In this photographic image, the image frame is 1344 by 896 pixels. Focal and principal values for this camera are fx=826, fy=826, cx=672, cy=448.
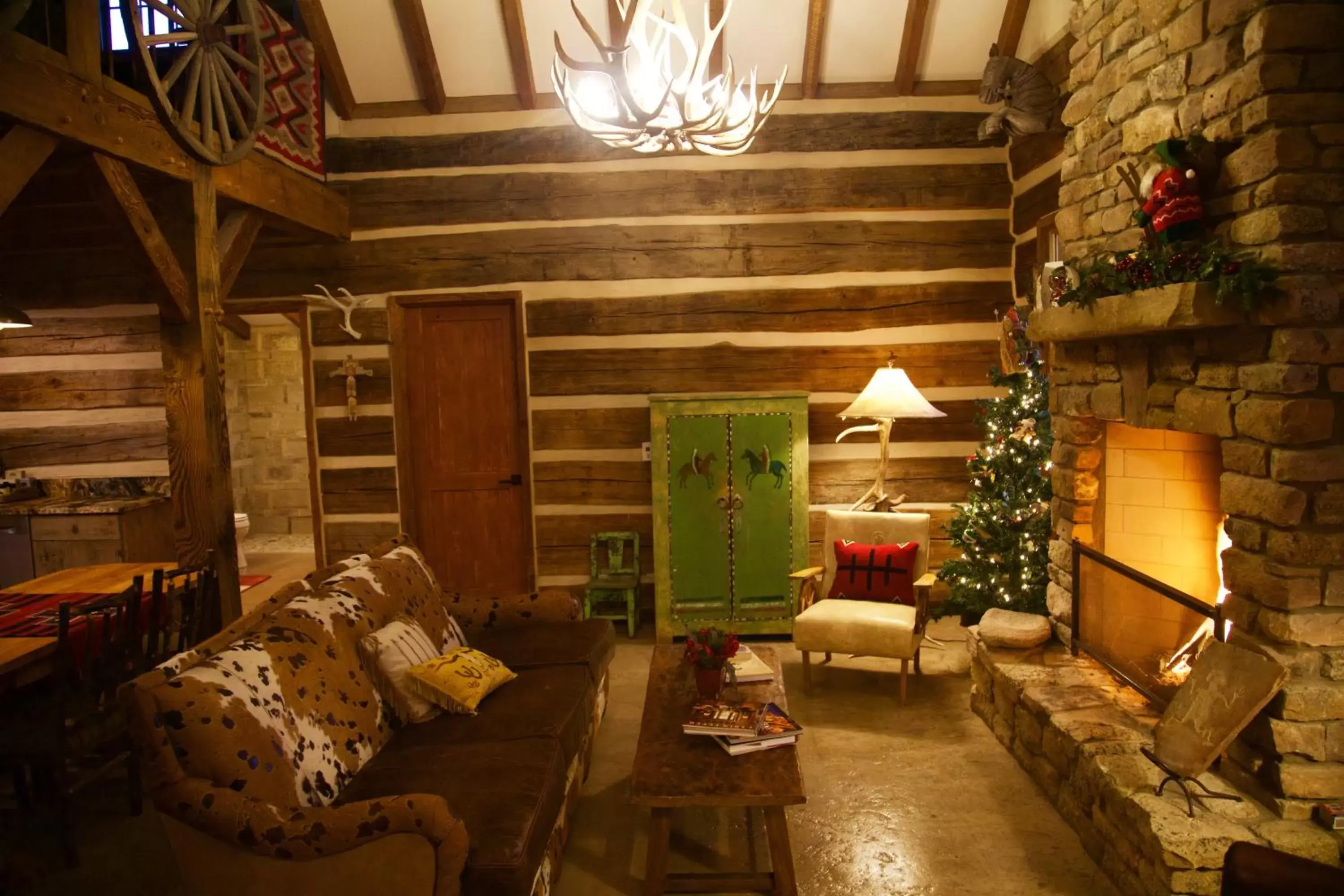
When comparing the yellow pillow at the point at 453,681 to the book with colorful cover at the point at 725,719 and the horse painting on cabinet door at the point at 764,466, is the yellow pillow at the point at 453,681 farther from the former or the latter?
the horse painting on cabinet door at the point at 764,466

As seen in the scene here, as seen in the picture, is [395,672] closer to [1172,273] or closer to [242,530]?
A: [1172,273]

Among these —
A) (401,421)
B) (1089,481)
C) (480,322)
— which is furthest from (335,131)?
(1089,481)

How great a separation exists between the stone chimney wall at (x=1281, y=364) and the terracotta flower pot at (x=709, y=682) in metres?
1.88

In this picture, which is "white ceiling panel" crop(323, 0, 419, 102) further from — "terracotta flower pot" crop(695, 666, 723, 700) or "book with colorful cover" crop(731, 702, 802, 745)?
"book with colorful cover" crop(731, 702, 802, 745)

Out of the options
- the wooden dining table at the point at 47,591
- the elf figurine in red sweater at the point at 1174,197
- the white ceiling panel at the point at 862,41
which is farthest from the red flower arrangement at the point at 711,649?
the white ceiling panel at the point at 862,41

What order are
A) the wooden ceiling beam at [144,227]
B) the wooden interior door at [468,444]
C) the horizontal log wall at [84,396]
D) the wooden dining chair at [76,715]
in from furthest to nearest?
the horizontal log wall at [84,396] < the wooden interior door at [468,444] < the wooden ceiling beam at [144,227] < the wooden dining chair at [76,715]

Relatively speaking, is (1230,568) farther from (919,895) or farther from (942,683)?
(942,683)

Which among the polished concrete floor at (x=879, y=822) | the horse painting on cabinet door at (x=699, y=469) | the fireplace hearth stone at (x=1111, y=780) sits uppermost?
the horse painting on cabinet door at (x=699, y=469)

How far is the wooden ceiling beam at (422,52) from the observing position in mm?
5180

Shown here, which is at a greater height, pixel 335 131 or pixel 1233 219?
pixel 335 131

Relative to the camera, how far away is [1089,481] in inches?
161

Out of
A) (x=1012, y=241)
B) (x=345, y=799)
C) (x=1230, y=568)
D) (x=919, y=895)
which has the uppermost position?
(x=1012, y=241)

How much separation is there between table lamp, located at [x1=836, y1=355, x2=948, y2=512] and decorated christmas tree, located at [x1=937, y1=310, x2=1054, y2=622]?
1.37ft

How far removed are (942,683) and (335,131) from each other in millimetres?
5476
